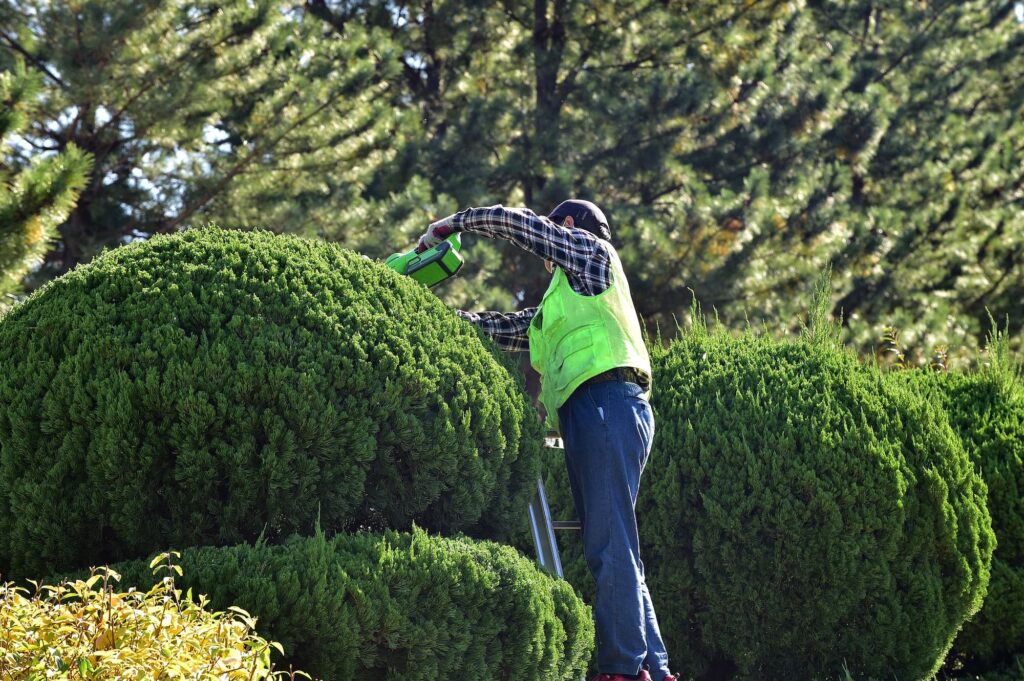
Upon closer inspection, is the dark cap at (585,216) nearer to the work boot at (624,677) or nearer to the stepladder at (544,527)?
the stepladder at (544,527)

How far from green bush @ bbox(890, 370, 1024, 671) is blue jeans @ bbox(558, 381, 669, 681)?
2253 mm

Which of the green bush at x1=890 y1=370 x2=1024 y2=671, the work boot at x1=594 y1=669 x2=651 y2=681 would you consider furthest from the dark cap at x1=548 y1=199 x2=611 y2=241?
the green bush at x1=890 y1=370 x2=1024 y2=671

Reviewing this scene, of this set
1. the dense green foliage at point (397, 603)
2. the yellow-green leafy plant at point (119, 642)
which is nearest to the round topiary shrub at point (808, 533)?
the dense green foliage at point (397, 603)

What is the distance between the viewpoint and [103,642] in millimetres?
2490

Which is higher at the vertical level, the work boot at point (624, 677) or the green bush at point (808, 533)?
the green bush at point (808, 533)

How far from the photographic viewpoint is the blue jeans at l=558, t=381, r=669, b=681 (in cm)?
365

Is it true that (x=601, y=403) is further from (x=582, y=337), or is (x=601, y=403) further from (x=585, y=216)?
(x=585, y=216)

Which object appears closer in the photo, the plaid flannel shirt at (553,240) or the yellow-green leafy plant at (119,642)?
the yellow-green leafy plant at (119,642)

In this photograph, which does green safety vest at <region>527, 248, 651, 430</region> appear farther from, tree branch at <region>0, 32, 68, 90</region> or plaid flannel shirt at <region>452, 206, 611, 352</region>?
tree branch at <region>0, 32, 68, 90</region>

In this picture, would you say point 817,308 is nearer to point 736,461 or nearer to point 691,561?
point 736,461

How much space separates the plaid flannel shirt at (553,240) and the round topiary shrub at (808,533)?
120 centimetres

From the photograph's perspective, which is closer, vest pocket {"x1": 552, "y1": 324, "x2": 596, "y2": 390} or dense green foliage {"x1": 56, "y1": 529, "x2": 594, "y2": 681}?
dense green foliage {"x1": 56, "y1": 529, "x2": 594, "y2": 681}

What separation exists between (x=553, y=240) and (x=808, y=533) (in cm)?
180

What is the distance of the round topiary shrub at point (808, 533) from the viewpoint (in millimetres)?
4609
